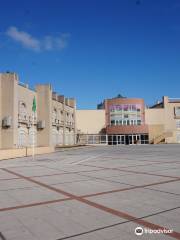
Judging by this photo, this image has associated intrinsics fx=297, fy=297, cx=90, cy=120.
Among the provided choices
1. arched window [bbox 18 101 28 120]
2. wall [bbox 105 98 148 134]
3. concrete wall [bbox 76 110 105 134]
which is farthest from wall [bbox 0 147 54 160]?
concrete wall [bbox 76 110 105 134]

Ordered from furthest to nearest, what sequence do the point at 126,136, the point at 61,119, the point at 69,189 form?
the point at 126,136, the point at 61,119, the point at 69,189

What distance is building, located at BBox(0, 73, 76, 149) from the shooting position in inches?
1441

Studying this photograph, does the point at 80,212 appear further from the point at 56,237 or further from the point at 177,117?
the point at 177,117

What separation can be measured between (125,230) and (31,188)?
5.64 metres

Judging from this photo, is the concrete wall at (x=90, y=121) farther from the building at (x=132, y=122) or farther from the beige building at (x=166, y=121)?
the beige building at (x=166, y=121)

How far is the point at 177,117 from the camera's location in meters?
73.4

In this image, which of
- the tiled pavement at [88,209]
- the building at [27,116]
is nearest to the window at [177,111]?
the building at [27,116]

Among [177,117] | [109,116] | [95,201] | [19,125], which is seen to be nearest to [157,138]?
[177,117]

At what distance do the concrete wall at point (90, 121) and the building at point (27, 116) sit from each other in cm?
1668

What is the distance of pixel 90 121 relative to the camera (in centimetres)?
7500

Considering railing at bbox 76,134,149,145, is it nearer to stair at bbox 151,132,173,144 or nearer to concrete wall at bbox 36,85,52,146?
stair at bbox 151,132,173,144

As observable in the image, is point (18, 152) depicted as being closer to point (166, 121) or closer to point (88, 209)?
point (88, 209)

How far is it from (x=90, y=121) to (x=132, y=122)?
10803mm

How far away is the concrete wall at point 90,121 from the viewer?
A: 7400 cm
